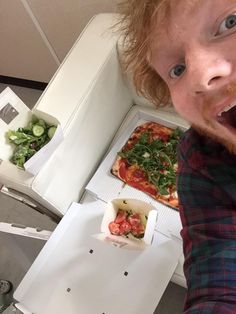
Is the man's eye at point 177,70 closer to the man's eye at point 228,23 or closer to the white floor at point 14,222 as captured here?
the man's eye at point 228,23

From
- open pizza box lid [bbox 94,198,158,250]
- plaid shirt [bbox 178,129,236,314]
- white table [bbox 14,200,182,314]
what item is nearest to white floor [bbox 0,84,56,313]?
white table [bbox 14,200,182,314]

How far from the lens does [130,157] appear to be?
57.9 inches

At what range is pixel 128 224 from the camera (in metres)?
1.34

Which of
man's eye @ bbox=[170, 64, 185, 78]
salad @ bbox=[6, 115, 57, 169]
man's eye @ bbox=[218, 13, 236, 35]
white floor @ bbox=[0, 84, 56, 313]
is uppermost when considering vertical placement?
man's eye @ bbox=[218, 13, 236, 35]

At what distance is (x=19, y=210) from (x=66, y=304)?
921 millimetres

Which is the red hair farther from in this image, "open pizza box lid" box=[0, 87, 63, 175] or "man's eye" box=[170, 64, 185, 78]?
"open pizza box lid" box=[0, 87, 63, 175]

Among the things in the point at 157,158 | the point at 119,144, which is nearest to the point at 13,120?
the point at 119,144

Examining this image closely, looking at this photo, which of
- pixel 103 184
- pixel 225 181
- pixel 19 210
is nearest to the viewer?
pixel 225 181

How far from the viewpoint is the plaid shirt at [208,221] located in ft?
2.71

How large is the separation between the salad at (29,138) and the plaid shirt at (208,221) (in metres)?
0.54

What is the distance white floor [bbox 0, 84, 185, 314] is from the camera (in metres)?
1.60

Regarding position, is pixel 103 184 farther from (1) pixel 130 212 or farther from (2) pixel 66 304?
(2) pixel 66 304

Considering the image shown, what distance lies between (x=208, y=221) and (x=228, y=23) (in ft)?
1.62

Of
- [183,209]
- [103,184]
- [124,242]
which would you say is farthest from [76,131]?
[183,209]
